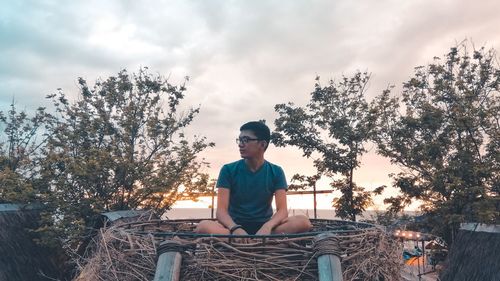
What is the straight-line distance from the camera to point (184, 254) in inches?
94.0

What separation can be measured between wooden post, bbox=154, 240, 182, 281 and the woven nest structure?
0.11 feet

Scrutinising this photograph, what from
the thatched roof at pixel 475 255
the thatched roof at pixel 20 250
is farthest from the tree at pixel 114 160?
the thatched roof at pixel 475 255

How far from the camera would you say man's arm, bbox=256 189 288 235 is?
125 inches

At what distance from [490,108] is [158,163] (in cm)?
1097

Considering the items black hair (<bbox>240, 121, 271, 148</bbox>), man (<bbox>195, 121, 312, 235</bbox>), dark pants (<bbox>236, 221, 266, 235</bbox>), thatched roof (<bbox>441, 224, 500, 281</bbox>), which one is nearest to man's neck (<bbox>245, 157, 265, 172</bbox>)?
man (<bbox>195, 121, 312, 235</bbox>)

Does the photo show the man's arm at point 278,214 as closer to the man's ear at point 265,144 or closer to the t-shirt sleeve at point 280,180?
the t-shirt sleeve at point 280,180

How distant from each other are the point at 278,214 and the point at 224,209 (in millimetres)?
444

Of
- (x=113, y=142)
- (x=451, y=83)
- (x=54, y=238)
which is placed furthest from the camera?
(x=451, y=83)

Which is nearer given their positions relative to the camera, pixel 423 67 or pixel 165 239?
pixel 165 239

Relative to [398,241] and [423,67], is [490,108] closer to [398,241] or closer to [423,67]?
[423,67]

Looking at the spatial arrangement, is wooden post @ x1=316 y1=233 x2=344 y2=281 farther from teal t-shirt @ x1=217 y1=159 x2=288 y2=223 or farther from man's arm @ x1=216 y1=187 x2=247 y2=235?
teal t-shirt @ x1=217 y1=159 x2=288 y2=223

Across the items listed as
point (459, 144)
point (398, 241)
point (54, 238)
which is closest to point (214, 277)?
point (398, 241)

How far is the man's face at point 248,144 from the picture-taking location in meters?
3.62

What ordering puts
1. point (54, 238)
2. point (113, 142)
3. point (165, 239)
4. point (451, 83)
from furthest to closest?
1. point (451, 83)
2. point (113, 142)
3. point (54, 238)
4. point (165, 239)
